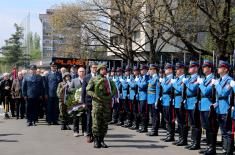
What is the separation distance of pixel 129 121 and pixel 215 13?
22.4 ft

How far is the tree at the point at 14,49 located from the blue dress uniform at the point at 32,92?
8268 centimetres

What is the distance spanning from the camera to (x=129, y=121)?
16.0 metres

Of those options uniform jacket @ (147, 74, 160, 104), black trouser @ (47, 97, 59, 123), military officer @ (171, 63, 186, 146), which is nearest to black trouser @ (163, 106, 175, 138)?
military officer @ (171, 63, 186, 146)

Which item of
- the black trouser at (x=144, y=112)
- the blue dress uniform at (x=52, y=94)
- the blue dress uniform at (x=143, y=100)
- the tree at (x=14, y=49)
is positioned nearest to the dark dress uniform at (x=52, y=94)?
the blue dress uniform at (x=52, y=94)

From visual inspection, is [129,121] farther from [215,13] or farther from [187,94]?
[215,13]

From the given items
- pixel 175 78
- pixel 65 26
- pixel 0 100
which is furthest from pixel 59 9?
pixel 175 78

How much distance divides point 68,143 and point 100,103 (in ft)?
4.95

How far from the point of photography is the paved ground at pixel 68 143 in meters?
10.7

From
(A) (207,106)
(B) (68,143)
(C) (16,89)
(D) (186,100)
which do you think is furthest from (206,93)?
(C) (16,89)

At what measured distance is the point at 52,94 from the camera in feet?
54.4

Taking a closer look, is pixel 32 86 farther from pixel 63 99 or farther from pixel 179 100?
pixel 179 100

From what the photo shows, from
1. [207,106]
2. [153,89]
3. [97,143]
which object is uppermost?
[153,89]

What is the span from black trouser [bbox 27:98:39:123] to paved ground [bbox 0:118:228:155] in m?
0.95

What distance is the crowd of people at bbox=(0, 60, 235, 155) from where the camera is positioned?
10.2 meters
